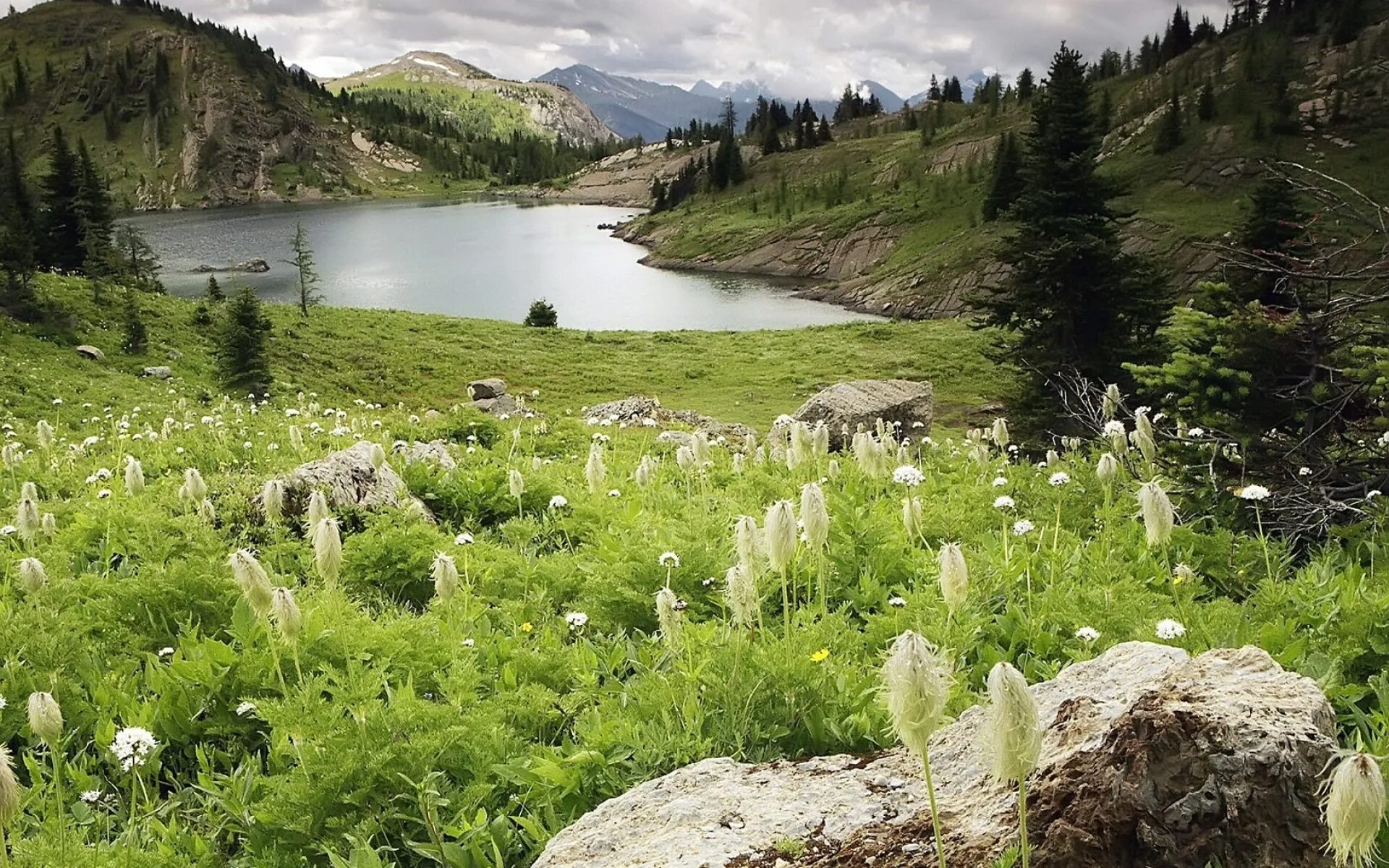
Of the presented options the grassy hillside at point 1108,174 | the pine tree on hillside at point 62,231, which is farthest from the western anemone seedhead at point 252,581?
the grassy hillside at point 1108,174

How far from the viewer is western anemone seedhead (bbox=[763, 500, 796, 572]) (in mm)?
4441

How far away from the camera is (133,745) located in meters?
4.63

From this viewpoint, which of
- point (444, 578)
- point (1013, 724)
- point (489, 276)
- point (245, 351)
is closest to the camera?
point (1013, 724)

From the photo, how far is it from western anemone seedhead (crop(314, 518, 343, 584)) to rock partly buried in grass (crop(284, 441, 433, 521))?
3.59 meters

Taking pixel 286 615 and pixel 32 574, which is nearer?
pixel 286 615

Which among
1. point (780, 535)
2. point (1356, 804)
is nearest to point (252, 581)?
point (780, 535)

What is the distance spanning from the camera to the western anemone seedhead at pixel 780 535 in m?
4.44

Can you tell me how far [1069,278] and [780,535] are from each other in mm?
23455

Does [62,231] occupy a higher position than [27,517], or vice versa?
[62,231]

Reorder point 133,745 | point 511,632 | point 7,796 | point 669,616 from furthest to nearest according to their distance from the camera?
point 511,632 → point 669,616 → point 133,745 → point 7,796

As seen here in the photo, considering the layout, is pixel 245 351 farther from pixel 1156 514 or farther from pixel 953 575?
pixel 1156 514

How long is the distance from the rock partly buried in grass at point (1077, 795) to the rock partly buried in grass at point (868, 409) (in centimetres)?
1769

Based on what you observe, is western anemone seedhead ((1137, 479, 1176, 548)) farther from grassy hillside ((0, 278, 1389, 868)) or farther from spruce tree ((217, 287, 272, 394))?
spruce tree ((217, 287, 272, 394))

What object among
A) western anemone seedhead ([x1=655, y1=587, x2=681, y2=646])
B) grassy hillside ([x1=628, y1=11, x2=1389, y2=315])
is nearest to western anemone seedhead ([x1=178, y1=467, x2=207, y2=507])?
western anemone seedhead ([x1=655, y1=587, x2=681, y2=646])
